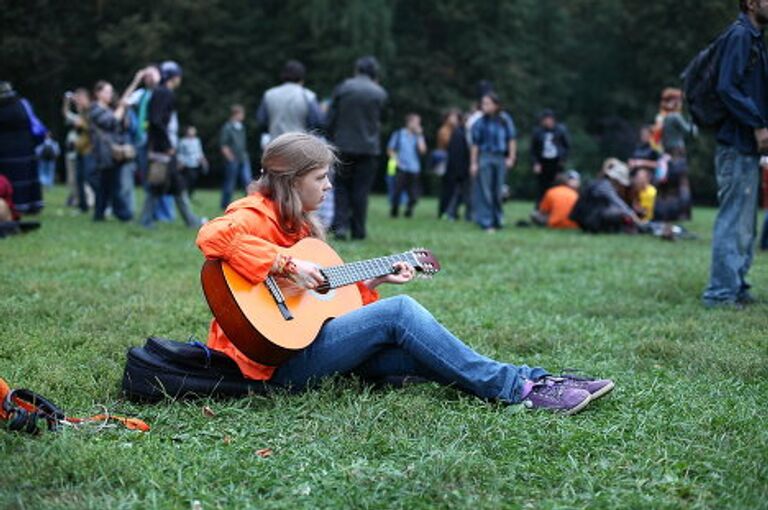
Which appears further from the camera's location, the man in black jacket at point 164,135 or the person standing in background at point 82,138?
the person standing in background at point 82,138

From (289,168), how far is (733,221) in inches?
151

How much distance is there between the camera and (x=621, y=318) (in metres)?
6.57

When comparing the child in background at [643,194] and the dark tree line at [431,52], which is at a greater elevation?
the dark tree line at [431,52]

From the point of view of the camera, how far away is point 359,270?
14.1 ft

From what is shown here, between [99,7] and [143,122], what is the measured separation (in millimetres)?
22858

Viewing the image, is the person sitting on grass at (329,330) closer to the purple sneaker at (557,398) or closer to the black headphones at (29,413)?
the purple sneaker at (557,398)

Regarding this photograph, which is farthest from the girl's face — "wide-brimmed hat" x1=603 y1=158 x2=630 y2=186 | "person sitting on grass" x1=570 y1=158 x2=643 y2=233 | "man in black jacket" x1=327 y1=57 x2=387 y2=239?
"wide-brimmed hat" x1=603 y1=158 x2=630 y2=186

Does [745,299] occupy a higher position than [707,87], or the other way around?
[707,87]

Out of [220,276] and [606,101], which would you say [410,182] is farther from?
[606,101]

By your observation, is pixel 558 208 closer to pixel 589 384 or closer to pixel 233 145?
pixel 233 145

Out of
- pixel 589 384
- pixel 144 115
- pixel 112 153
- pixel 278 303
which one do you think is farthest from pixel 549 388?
pixel 112 153

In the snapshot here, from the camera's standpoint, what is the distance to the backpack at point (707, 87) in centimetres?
671

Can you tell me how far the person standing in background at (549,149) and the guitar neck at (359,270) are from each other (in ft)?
41.7

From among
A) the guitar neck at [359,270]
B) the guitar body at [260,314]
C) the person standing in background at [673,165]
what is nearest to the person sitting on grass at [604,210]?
the person standing in background at [673,165]
